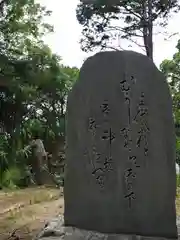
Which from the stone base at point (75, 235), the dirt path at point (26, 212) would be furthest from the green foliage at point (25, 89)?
the stone base at point (75, 235)

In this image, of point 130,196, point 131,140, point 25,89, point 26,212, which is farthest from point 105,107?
point 25,89

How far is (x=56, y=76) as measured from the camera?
12836 millimetres

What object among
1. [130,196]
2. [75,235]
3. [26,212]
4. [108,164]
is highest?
[108,164]

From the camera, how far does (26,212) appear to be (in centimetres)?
601

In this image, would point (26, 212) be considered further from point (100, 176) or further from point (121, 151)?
point (121, 151)

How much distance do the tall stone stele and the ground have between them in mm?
1127

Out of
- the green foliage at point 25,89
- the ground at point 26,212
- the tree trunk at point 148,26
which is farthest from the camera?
the tree trunk at point 148,26

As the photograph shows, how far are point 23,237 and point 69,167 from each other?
122 cm

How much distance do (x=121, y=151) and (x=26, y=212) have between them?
2788mm

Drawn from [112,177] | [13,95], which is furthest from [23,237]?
[13,95]

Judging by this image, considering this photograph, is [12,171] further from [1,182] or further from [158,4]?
[158,4]

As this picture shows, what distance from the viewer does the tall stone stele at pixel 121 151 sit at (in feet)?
11.9

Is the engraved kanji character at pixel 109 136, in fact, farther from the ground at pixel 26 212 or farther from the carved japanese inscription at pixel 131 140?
the ground at pixel 26 212

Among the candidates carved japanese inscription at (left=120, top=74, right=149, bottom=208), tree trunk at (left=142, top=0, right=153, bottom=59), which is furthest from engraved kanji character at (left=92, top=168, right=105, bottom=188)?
tree trunk at (left=142, top=0, right=153, bottom=59)
